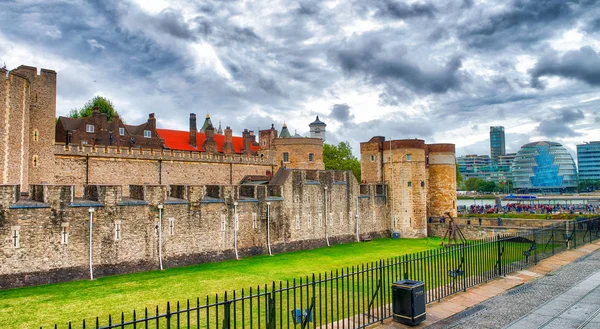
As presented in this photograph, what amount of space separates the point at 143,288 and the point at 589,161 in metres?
190

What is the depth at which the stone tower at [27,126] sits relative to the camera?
23062mm

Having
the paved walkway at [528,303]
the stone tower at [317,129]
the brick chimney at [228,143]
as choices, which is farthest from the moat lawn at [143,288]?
the stone tower at [317,129]

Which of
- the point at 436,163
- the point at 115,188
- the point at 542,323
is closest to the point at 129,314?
the point at 115,188

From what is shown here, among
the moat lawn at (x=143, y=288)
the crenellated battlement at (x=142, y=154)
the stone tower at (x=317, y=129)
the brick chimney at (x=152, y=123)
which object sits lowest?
the moat lawn at (x=143, y=288)

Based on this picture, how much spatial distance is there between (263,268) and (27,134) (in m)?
16.1

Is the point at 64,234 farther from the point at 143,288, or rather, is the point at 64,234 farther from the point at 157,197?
the point at 157,197

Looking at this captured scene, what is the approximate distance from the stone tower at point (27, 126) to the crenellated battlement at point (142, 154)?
2.64 m

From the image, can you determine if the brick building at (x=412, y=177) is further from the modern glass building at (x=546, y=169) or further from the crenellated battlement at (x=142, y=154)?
the modern glass building at (x=546, y=169)

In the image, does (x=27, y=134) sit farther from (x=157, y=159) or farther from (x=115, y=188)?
(x=157, y=159)

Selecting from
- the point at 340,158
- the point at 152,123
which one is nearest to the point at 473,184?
the point at 340,158

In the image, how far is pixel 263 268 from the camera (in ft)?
74.4

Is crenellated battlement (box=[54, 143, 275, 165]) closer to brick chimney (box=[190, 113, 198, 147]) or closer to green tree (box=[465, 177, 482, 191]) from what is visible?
brick chimney (box=[190, 113, 198, 147])

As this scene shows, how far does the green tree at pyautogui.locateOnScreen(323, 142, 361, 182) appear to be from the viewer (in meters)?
70.5

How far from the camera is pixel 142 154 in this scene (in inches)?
1410
